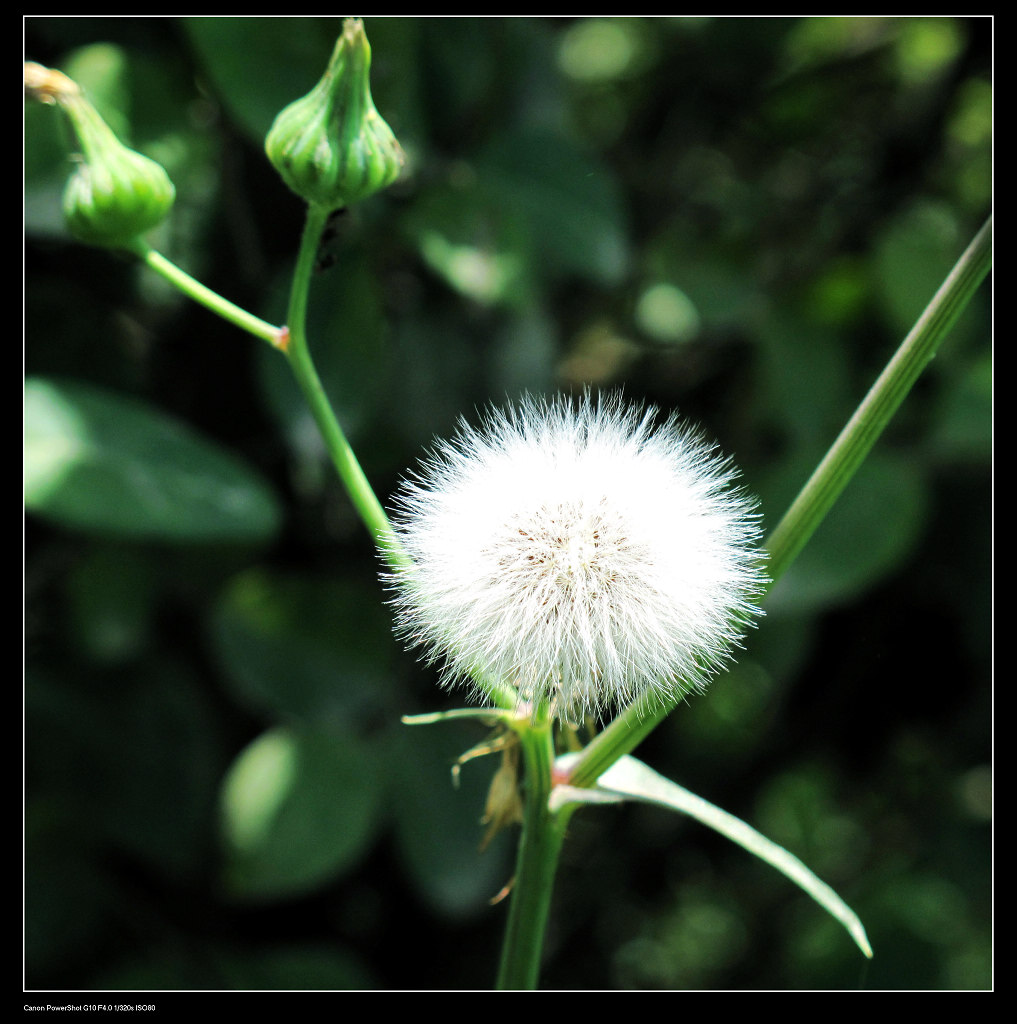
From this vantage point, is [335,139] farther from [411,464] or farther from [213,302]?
[411,464]

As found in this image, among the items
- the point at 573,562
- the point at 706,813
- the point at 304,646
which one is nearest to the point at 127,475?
the point at 304,646

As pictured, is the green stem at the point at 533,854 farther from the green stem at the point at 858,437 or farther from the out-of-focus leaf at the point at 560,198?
the out-of-focus leaf at the point at 560,198

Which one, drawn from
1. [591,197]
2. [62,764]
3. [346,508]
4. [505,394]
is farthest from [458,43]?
[62,764]

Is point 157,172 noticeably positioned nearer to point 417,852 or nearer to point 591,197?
point 591,197

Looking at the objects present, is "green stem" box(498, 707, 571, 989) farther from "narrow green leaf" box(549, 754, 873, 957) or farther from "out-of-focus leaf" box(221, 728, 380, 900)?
"out-of-focus leaf" box(221, 728, 380, 900)

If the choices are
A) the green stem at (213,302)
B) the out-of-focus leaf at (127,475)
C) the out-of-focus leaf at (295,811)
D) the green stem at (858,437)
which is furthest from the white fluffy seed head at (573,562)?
the out-of-focus leaf at (295,811)

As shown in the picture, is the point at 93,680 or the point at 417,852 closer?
the point at 417,852

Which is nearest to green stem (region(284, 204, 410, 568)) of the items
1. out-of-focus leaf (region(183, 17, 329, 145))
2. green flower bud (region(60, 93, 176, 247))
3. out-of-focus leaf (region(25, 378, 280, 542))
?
green flower bud (region(60, 93, 176, 247))
